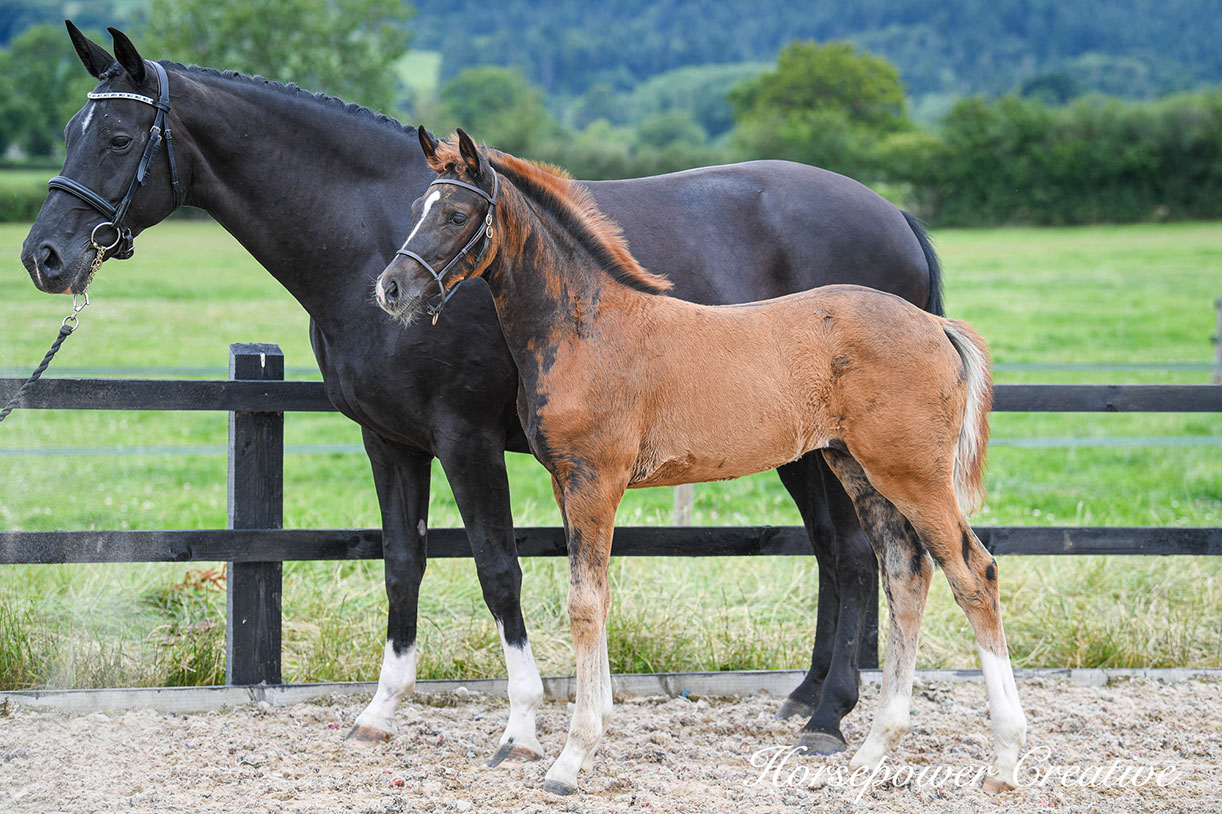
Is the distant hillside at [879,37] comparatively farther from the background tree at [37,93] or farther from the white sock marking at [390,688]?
the white sock marking at [390,688]

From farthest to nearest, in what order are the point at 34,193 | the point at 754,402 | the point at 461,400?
the point at 34,193
the point at 461,400
the point at 754,402

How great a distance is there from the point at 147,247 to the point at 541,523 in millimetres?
26420

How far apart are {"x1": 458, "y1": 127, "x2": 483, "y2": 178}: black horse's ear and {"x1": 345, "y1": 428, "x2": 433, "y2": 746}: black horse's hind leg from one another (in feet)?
4.24

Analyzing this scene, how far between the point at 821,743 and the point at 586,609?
1282 millimetres

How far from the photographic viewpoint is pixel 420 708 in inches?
179

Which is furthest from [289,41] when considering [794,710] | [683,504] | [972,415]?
[972,415]

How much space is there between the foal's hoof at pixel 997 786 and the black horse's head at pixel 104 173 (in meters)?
3.50

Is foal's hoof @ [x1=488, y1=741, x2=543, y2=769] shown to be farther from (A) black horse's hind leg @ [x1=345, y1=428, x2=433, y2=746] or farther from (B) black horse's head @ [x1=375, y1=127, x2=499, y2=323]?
(B) black horse's head @ [x1=375, y1=127, x2=499, y2=323]

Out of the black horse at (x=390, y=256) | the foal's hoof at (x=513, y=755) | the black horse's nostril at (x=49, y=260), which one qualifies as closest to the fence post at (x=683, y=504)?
the black horse at (x=390, y=256)

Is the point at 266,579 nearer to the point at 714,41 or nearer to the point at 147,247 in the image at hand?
the point at 147,247

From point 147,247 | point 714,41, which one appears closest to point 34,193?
point 147,247

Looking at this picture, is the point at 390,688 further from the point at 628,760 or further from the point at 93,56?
the point at 93,56

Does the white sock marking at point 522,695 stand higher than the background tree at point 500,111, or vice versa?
the background tree at point 500,111

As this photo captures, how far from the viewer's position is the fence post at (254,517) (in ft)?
14.7
